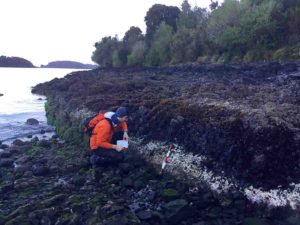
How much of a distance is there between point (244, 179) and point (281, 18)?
29.7 metres

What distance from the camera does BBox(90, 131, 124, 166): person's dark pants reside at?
12.5 meters

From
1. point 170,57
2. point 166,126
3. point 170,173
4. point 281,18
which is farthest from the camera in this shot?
point 170,57

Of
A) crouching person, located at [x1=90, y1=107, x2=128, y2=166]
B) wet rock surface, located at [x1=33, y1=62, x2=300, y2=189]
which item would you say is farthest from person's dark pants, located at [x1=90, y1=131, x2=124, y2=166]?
wet rock surface, located at [x1=33, y1=62, x2=300, y2=189]

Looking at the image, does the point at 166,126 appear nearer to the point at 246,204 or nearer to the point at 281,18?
the point at 246,204

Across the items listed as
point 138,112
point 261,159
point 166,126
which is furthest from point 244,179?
point 138,112

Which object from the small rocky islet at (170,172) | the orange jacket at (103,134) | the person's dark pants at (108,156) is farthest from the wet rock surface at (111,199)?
the orange jacket at (103,134)

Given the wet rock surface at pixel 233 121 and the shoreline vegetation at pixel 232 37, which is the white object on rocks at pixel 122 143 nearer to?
the wet rock surface at pixel 233 121

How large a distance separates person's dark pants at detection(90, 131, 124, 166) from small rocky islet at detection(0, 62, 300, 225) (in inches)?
9.3

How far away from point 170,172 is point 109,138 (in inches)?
83.4

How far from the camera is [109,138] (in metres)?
12.1

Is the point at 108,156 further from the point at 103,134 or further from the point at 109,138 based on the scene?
the point at 103,134

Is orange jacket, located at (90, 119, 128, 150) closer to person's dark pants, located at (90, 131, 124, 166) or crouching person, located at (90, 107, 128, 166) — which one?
crouching person, located at (90, 107, 128, 166)

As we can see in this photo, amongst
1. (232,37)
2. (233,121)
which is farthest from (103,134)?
(232,37)

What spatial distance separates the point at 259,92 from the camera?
17.1 m
